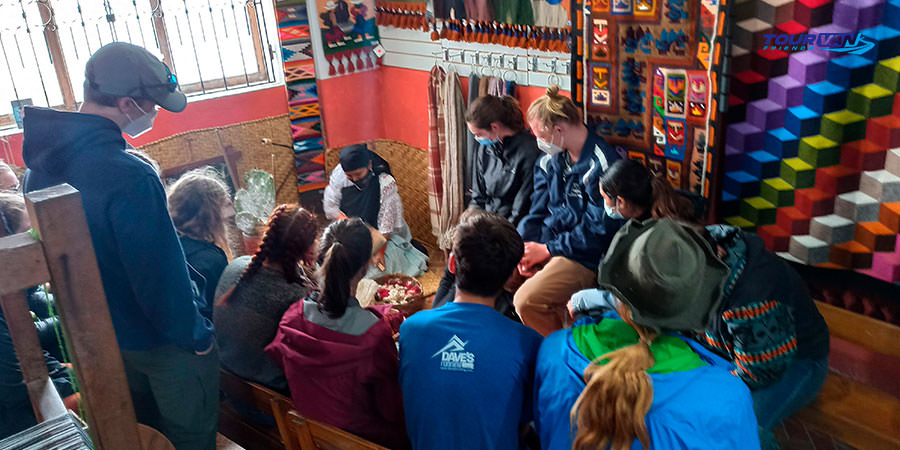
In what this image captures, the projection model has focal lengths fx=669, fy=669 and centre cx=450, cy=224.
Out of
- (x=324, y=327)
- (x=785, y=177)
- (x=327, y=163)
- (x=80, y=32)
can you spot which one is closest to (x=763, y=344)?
(x=785, y=177)

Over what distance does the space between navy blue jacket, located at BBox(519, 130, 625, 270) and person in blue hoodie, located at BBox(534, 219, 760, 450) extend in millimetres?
1576

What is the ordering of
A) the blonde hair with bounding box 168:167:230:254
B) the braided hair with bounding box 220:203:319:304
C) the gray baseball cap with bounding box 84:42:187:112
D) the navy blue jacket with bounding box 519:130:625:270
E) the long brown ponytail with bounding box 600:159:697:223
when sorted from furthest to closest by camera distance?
the navy blue jacket with bounding box 519:130:625:270
the long brown ponytail with bounding box 600:159:697:223
the blonde hair with bounding box 168:167:230:254
the braided hair with bounding box 220:203:319:304
the gray baseball cap with bounding box 84:42:187:112

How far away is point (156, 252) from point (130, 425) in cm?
103

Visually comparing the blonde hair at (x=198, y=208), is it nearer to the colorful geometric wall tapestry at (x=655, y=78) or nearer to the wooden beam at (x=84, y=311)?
the wooden beam at (x=84, y=311)

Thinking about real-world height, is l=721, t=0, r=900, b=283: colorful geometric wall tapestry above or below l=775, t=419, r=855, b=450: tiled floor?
above

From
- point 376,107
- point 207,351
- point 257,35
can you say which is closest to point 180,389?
point 207,351

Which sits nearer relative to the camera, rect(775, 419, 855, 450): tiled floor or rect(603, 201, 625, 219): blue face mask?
rect(775, 419, 855, 450): tiled floor

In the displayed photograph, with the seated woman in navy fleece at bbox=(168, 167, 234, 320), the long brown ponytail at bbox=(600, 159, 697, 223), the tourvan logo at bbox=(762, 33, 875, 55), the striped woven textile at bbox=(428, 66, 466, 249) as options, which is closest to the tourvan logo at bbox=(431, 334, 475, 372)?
the seated woman in navy fleece at bbox=(168, 167, 234, 320)

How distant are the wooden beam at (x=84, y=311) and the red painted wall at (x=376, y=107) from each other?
4.26 m

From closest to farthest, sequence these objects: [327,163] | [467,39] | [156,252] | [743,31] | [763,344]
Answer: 1. [156,252]
2. [763,344]
3. [743,31]
4. [467,39]
5. [327,163]

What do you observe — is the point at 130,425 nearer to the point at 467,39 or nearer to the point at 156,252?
the point at 156,252

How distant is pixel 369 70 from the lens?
5523 mm

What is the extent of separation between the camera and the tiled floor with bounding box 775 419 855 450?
2680 millimetres

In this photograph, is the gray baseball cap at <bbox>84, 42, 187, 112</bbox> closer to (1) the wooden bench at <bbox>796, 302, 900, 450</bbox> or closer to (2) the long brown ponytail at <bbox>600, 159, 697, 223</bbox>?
(2) the long brown ponytail at <bbox>600, 159, 697, 223</bbox>
